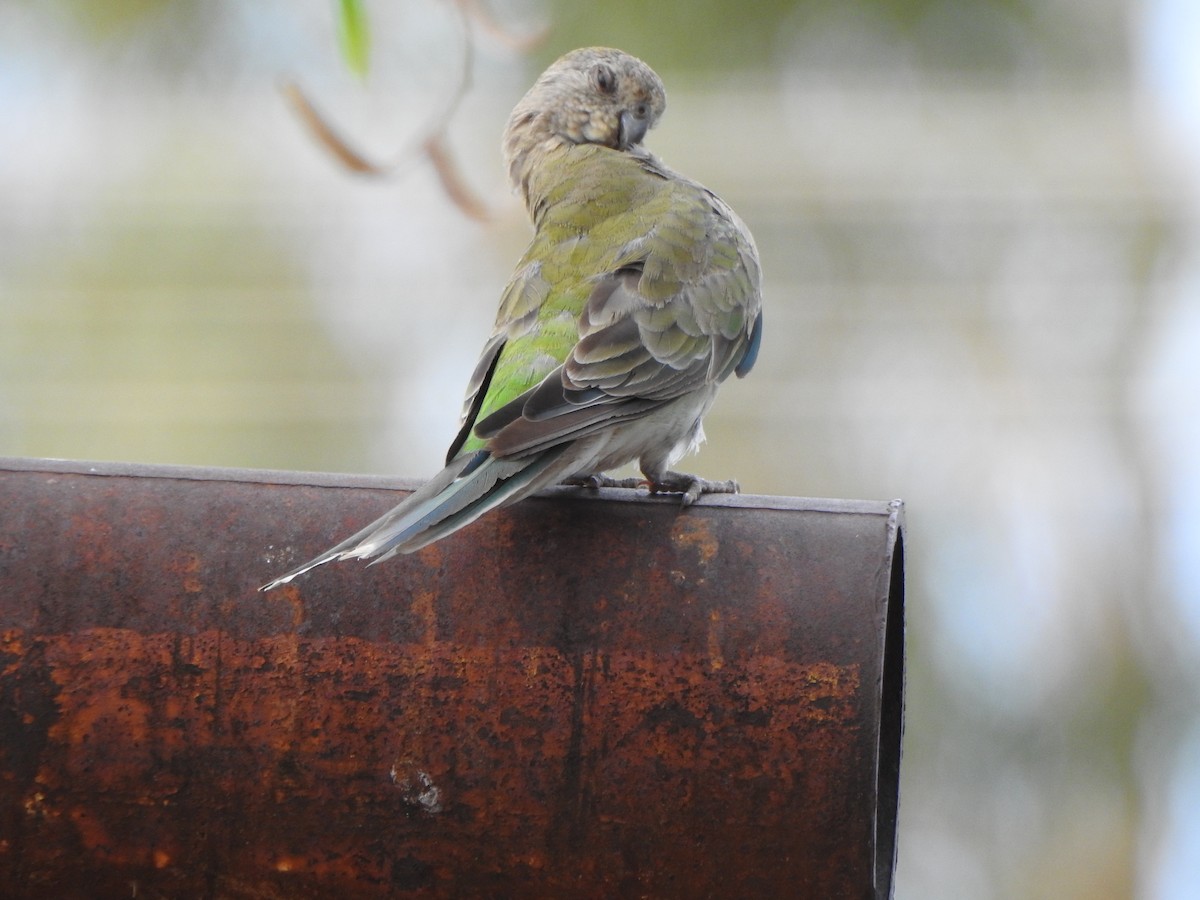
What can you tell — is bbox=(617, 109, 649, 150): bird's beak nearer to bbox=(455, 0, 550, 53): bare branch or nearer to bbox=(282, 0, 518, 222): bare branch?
bbox=(455, 0, 550, 53): bare branch

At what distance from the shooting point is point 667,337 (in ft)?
13.1

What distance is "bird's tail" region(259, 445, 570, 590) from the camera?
2830 millimetres

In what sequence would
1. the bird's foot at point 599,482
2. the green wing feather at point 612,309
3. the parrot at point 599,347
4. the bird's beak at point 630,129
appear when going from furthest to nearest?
the bird's beak at point 630,129 → the bird's foot at point 599,482 → the green wing feather at point 612,309 → the parrot at point 599,347

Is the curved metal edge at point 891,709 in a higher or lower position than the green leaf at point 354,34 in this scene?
lower

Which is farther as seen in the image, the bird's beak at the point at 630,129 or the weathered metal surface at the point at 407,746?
the bird's beak at the point at 630,129

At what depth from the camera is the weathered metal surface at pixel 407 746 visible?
2764 mm

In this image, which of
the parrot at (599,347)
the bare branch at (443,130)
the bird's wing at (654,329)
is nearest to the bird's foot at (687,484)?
the parrot at (599,347)

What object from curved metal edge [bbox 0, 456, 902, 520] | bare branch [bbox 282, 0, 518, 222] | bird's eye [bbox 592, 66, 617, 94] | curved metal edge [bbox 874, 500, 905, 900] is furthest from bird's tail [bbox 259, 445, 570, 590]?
bird's eye [bbox 592, 66, 617, 94]

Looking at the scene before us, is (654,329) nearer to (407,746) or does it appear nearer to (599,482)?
(599,482)

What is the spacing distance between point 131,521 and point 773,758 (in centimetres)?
133

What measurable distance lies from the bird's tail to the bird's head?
7.12 ft

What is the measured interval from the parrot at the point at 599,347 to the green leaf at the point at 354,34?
86 centimetres

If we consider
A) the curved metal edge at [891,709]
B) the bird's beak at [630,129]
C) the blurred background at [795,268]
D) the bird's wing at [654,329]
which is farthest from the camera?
the blurred background at [795,268]

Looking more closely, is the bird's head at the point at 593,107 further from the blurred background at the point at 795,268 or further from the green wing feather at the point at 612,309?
the blurred background at the point at 795,268
